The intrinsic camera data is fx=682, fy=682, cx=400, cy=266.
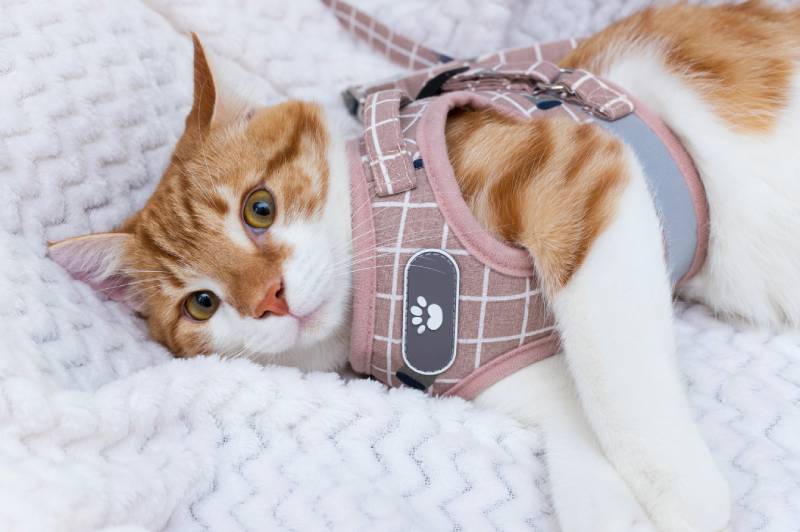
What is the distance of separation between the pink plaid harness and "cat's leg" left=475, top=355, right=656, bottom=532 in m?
0.03

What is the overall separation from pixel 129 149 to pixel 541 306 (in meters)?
0.91

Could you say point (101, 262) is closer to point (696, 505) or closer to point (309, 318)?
point (309, 318)

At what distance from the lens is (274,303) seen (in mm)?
1105

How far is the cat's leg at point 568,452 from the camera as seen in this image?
0.95 metres

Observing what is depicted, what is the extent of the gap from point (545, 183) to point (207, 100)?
660 millimetres

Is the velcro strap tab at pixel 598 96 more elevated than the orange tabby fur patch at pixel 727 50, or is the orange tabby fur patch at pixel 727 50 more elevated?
the orange tabby fur patch at pixel 727 50

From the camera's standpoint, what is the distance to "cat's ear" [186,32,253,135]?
1.28m

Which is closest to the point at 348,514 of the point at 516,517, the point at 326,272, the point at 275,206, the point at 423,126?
the point at 516,517

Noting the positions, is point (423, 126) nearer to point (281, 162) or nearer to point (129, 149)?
point (281, 162)

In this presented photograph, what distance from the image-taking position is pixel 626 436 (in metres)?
0.99

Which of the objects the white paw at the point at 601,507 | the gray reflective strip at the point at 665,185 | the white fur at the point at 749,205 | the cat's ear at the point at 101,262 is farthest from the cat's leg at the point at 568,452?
the cat's ear at the point at 101,262

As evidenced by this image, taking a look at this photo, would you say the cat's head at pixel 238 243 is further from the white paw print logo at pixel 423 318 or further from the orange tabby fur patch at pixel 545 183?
the orange tabby fur patch at pixel 545 183

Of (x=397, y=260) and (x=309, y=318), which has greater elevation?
(x=397, y=260)

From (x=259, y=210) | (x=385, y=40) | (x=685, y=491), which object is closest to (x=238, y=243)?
(x=259, y=210)
